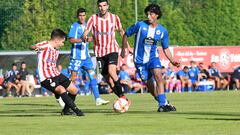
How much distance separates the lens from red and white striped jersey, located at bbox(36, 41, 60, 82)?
16.0 metres

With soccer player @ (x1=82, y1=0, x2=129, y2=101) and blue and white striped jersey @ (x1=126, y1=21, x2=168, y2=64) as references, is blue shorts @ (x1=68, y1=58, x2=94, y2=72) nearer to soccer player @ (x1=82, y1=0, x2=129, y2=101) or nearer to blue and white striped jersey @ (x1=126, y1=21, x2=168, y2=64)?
soccer player @ (x1=82, y1=0, x2=129, y2=101)

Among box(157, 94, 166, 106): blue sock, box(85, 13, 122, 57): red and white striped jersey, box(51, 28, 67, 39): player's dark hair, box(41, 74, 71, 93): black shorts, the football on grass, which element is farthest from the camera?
box(85, 13, 122, 57): red and white striped jersey

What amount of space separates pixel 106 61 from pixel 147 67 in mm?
1885

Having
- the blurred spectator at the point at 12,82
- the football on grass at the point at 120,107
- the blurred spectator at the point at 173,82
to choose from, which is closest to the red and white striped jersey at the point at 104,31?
the football on grass at the point at 120,107

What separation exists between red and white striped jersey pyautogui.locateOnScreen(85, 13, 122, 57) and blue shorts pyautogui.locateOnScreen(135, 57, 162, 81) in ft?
6.07

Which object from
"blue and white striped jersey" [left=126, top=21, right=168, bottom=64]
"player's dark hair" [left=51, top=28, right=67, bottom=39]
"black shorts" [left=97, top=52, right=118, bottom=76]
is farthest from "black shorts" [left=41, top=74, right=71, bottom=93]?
"black shorts" [left=97, top=52, right=118, bottom=76]

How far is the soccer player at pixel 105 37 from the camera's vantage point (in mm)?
19391

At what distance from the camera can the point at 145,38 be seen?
58.2ft

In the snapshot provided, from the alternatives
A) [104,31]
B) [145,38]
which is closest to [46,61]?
[145,38]

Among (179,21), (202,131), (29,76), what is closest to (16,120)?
(202,131)

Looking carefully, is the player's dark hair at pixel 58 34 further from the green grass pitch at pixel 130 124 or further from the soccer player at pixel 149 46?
the soccer player at pixel 149 46

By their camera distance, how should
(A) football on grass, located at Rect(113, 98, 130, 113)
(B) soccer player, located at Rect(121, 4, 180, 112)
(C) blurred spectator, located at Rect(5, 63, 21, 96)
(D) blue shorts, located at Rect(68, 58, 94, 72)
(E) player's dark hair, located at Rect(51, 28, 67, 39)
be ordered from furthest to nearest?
1. (C) blurred spectator, located at Rect(5, 63, 21, 96)
2. (D) blue shorts, located at Rect(68, 58, 94, 72)
3. (B) soccer player, located at Rect(121, 4, 180, 112)
4. (A) football on grass, located at Rect(113, 98, 130, 113)
5. (E) player's dark hair, located at Rect(51, 28, 67, 39)

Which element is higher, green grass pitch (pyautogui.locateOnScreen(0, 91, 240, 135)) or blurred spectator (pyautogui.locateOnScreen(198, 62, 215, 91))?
green grass pitch (pyautogui.locateOnScreen(0, 91, 240, 135))

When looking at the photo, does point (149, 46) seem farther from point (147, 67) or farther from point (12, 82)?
point (12, 82)
